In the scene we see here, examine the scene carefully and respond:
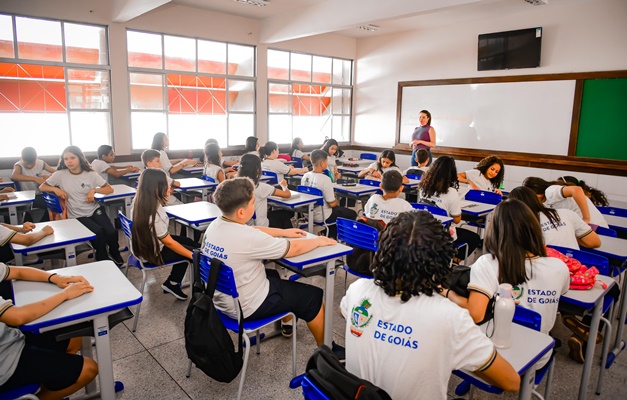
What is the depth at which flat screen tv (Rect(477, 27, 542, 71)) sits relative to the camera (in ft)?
24.0

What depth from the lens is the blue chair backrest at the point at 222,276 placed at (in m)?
2.13

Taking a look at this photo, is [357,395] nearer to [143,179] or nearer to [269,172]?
[143,179]

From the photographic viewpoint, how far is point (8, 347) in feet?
5.44

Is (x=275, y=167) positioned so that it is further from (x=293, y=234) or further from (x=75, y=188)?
(x=293, y=234)

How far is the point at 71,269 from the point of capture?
7.52 feet

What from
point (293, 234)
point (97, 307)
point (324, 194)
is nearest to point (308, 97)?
point (324, 194)

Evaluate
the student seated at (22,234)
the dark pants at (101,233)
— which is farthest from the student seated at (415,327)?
the dark pants at (101,233)

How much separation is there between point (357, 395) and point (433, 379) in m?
0.29

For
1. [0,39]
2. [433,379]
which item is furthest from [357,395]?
[0,39]

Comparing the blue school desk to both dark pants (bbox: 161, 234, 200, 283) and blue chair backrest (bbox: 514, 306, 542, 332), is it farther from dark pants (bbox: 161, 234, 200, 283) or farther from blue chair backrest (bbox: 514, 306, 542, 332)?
blue chair backrest (bbox: 514, 306, 542, 332)

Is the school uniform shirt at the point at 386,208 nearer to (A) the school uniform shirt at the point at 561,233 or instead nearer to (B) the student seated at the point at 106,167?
(A) the school uniform shirt at the point at 561,233

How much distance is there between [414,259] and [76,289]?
153 centimetres

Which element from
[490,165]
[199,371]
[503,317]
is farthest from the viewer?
[490,165]

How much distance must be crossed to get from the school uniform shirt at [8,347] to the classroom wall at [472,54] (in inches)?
305
